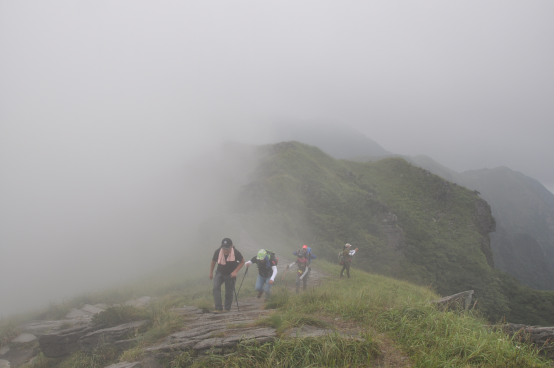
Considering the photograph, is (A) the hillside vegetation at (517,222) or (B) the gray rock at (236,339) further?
(A) the hillside vegetation at (517,222)

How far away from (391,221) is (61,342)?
4183 centimetres

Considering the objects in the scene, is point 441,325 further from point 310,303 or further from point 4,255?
point 4,255

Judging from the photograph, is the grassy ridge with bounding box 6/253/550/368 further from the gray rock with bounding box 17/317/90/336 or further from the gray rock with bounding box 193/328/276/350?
the gray rock with bounding box 17/317/90/336

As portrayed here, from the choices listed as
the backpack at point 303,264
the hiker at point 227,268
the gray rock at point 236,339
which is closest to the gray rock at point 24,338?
the hiker at point 227,268

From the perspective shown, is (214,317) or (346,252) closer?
(214,317)

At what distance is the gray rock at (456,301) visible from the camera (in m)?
7.33

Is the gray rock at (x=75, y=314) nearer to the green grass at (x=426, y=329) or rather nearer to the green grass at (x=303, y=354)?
the green grass at (x=426, y=329)

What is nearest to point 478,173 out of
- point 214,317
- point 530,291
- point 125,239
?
point 530,291

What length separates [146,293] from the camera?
48.9 feet

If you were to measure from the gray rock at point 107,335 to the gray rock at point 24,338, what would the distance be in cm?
518

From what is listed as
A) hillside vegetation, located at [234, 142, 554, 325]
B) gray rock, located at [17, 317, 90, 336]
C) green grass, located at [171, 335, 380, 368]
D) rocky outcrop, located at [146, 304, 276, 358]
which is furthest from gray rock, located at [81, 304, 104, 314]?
hillside vegetation, located at [234, 142, 554, 325]

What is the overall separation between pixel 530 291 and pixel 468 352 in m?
46.6

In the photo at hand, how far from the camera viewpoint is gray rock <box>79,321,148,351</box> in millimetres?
7074

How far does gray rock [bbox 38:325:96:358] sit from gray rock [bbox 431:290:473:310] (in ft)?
33.3
